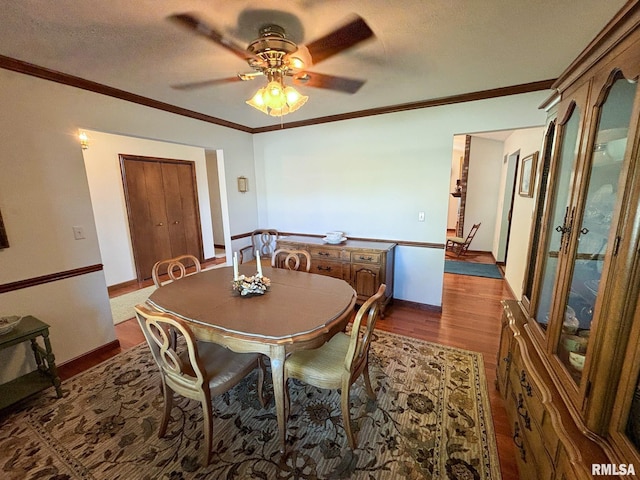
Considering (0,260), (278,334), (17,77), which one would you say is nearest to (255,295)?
(278,334)

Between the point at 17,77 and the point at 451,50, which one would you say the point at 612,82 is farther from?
the point at 17,77

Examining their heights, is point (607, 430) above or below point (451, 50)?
below

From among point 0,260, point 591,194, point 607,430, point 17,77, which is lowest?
point 607,430

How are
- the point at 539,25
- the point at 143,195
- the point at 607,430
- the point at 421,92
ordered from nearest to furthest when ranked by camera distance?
the point at 607,430 < the point at 539,25 < the point at 421,92 < the point at 143,195

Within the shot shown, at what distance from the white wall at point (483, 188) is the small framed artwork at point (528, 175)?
78.5 inches

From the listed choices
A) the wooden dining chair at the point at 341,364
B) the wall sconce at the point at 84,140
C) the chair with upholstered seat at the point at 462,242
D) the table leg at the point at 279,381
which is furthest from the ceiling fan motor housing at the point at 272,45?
the chair with upholstered seat at the point at 462,242

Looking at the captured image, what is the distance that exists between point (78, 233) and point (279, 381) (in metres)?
2.30

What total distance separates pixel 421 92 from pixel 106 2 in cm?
251

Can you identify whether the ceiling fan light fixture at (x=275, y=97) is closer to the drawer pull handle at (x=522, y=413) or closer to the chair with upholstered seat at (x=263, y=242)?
the drawer pull handle at (x=522, y=413)

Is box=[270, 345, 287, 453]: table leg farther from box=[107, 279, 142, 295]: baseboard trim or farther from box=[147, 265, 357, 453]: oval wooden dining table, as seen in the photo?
box=[107, 279, 142, 295]: baseboard trim

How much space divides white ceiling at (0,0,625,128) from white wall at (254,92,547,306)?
42 cm

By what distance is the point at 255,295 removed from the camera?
6.51 feet

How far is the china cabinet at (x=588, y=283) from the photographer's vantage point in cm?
81

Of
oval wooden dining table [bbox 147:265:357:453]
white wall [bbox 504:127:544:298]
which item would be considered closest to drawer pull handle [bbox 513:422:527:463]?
oval wooden dining table [bbox 147:265:357:453]
